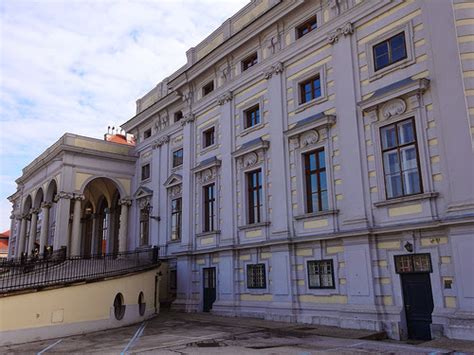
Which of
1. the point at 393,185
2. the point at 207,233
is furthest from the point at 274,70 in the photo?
the point at 207,233

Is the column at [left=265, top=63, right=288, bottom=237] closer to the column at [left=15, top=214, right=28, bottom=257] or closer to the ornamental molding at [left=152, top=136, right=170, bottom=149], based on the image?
the ornamental molding at [left=152, top=136, right=170, bottom=149]

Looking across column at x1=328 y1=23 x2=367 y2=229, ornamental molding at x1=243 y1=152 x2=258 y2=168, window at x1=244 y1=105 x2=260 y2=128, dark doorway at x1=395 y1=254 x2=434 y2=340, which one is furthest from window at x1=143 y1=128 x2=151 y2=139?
dark doorway at x1=395 y1=254 x2=434 y2=340

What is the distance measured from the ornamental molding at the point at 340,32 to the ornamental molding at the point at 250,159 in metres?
6.12

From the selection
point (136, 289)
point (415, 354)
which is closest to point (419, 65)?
point (415, 354)

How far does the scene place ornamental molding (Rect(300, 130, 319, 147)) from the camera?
59.1ft

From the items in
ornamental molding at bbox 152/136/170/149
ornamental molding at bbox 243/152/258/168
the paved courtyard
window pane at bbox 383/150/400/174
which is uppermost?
ornamental molding at bbox 152/136/170/149

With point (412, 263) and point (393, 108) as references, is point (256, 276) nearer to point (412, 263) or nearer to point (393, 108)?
point (412, 263)

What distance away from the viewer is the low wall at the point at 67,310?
15023 millimetres

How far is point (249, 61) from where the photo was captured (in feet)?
73.9

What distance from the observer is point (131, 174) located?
1258 inches

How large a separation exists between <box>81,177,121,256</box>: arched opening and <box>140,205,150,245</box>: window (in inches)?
161

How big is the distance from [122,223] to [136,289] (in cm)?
1063

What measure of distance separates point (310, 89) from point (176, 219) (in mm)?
12150

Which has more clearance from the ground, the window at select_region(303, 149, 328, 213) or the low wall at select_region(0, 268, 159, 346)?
the window at select_region(303, 149, 328, 213)
